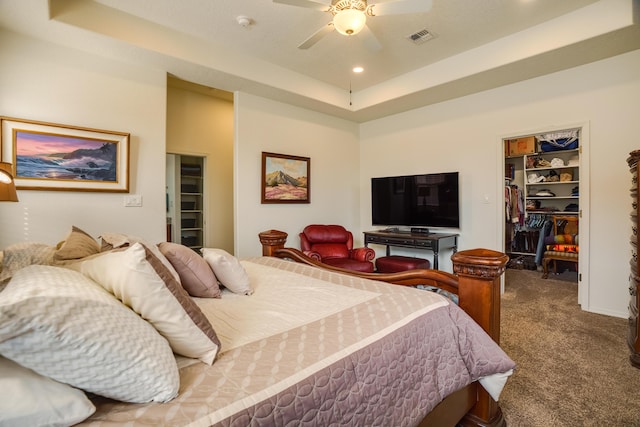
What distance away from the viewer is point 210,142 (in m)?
5.04

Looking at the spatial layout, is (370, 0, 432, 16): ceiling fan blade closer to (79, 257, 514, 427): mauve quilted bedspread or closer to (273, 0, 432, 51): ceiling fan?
(273, 0, 432, 51): ceiling fan

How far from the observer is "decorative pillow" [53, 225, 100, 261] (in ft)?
4.45

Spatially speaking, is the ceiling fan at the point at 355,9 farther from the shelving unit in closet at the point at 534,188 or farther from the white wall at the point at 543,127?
the shelving unit in closet at the point at 534,188

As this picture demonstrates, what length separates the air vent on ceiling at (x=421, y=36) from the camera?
317cm

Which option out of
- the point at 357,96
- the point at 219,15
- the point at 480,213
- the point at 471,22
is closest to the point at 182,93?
the point at 219,15

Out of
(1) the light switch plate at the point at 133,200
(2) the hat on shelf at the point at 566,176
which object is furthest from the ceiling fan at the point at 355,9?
(2) the hat on shelf at the point at 566,176

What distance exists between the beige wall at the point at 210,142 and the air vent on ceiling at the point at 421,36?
3223 mm

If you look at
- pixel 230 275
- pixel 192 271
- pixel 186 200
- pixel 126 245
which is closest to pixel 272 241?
pixel 230 275

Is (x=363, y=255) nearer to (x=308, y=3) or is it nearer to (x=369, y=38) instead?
(x=369, y=38)

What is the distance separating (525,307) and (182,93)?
Result: 544 centimetres

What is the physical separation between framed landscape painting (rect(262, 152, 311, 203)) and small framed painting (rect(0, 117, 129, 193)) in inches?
66.9

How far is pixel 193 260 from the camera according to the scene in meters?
1.54

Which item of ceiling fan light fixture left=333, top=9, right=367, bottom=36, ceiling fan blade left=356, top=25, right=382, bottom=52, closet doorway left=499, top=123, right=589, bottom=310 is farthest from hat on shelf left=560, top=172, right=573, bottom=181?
ceiling fan light fixture left=333, top=9, right=367, bottom=36

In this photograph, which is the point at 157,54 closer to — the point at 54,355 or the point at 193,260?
the point at 193,260
